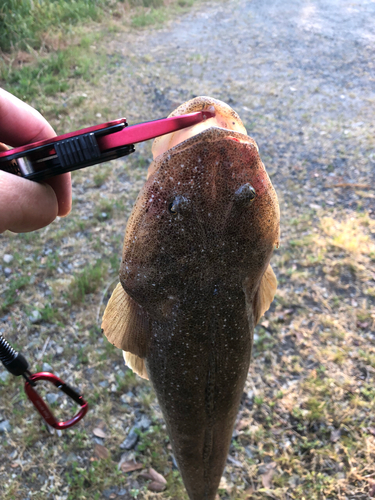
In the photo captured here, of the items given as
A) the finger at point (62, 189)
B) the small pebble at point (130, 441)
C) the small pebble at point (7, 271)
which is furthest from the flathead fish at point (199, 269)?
the small pebble at point (7, 271)

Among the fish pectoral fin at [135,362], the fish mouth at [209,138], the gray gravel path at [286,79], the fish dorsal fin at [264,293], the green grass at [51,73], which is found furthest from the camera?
the green grass at [51,73]

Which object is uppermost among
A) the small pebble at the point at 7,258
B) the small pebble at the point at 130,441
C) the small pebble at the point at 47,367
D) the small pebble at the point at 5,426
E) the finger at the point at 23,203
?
the finger at the point at 23,203

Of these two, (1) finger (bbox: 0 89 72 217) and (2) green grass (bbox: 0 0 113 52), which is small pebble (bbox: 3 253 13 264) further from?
(2) green grass (bbox: 0 0 113 52)

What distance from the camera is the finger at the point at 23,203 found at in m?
1.15

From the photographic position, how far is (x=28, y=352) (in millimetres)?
3221

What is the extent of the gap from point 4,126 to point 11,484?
2.50 metres

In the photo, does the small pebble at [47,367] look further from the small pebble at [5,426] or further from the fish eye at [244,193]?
the fish eye at [244,193]

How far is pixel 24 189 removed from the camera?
1.19m

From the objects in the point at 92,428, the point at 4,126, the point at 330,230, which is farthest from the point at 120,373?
the point at 330,230

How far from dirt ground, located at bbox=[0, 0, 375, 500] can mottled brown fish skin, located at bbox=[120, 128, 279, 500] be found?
141 centimetres

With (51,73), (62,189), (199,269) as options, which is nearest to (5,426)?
(62,189)

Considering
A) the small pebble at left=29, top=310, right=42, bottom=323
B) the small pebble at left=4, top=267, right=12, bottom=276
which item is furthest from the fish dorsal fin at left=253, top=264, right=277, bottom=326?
the small pebble at left=4, top=267, right=12, bottom=276

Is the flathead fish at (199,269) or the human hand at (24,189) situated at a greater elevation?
the human hand at (24,189)

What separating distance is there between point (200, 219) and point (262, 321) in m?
2.55
